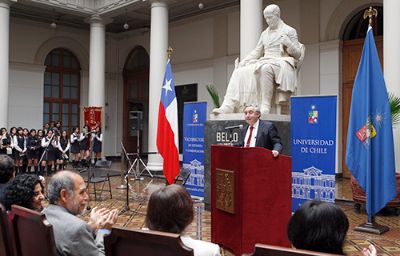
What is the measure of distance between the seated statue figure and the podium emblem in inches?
83.2

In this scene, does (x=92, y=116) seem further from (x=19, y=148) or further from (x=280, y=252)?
(x=280, y=252)

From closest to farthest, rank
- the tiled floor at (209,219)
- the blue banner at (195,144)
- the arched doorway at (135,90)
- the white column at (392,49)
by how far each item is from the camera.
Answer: the tiled floor at (209,219) < the white column at (392,49) < the blue banner at (195,144) < the arched doorway at (135,90)

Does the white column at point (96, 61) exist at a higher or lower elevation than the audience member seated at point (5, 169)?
higher

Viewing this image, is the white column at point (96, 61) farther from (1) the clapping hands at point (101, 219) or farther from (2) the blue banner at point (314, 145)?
(1) the clapping hands at point (101, 219)

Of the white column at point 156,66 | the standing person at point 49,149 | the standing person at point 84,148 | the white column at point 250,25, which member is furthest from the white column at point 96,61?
the white column at point 250,25

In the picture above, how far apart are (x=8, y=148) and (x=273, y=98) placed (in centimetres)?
741

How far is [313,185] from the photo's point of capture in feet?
16.4

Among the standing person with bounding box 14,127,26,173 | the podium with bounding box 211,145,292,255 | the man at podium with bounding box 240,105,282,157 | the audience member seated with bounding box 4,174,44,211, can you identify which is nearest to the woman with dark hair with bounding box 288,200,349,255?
the audience member seated with bounding box 4,174,44,211

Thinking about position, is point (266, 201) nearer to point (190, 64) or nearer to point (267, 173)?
point (267, 173)

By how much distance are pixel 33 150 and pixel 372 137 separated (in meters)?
9.01

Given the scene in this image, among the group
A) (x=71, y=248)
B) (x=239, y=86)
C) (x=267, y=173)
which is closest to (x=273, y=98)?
(x=239, y=86)

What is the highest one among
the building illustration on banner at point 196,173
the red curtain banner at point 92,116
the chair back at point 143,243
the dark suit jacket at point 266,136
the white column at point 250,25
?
the white column at point 250,25

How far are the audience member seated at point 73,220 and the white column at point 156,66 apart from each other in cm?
835

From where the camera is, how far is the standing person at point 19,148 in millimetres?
10445
